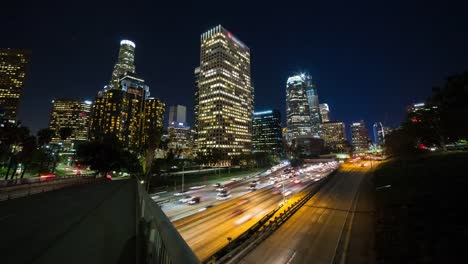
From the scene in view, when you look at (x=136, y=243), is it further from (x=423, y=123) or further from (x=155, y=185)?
(x=423, y=123)

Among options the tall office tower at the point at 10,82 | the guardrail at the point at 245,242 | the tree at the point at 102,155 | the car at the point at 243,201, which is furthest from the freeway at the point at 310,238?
the tall office tower at the point at 10,82

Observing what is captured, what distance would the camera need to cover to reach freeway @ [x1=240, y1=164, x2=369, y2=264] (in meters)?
20.4

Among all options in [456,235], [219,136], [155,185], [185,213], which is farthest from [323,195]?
[219,136]

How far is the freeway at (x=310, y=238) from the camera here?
20.4m

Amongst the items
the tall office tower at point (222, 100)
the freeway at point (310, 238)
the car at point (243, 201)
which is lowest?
the freeway at point (310, 238)

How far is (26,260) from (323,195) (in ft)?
166

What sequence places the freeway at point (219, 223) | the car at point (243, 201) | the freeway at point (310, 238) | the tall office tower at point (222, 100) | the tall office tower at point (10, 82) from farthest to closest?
the tall office tower at point (10, 82)
the tall office tower at point (222, 100)
the car at point (243, 201)
the freeway at point (219, 223)
the freeway at point (310, 238)

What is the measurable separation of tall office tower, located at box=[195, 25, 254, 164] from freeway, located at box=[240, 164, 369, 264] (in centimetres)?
12400

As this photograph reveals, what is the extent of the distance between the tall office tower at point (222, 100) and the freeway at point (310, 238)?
12400 cm

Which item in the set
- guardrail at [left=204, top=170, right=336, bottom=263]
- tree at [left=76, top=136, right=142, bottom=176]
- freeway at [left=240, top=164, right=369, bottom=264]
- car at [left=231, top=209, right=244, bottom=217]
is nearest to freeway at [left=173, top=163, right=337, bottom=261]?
car at [left=231, top=209, right=244, bottom=217]

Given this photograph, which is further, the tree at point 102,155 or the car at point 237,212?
the tree at point 102,155

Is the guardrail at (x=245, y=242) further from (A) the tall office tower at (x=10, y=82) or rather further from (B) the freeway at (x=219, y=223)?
(A) the tall office tower at (x=10, y=82)

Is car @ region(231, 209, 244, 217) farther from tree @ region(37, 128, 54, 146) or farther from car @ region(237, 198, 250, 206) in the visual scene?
tree @ region(37, 128, 54, 146)

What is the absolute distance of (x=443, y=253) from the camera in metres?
Result: 17.4
